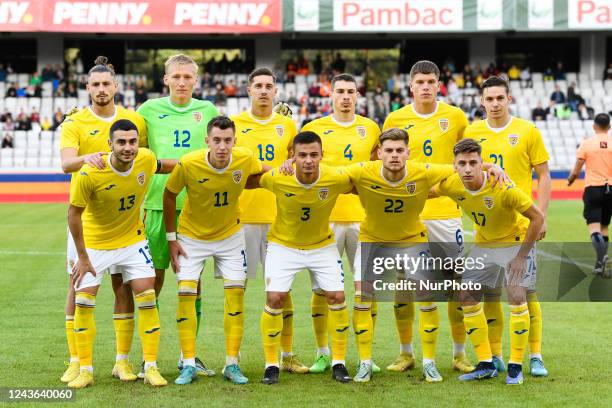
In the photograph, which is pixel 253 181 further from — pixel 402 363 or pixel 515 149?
pixel 515 149

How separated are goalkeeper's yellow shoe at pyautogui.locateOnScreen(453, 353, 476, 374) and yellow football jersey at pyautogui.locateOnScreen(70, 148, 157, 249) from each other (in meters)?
2.65

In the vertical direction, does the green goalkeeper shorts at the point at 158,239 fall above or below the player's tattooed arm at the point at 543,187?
below

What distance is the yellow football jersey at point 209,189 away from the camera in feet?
23.4

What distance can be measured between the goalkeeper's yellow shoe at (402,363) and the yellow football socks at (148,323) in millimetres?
1871

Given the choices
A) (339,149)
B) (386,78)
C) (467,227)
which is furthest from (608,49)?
(339,149)

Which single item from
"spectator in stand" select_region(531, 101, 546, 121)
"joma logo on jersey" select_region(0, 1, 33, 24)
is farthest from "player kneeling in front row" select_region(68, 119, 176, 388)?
"joma logo on jersey" select_region(0, 1, 33, 24)

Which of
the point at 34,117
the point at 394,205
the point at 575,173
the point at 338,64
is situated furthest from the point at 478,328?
the point at 338,64

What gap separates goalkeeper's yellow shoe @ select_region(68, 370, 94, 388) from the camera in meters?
6.88

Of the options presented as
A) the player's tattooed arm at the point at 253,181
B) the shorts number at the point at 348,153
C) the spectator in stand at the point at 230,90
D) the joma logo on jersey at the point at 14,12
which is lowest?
the player's tattooed arm at the point at 253,181

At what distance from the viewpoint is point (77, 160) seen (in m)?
6.96

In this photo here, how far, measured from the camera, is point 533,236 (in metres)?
6.87

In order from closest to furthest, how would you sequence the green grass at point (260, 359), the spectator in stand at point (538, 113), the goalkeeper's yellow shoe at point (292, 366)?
the green grass at point (260, 359), the goalkeeper's yellow shoe at point (292, 366), the spectator in stand at point (538, 113)

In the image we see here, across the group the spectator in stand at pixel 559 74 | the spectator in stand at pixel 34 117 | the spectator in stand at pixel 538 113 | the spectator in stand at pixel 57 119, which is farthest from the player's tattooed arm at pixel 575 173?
the spectator in stand at pixel 559 74

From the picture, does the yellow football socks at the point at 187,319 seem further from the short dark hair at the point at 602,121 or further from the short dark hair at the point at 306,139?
the short dark hair at the point at 602,121
